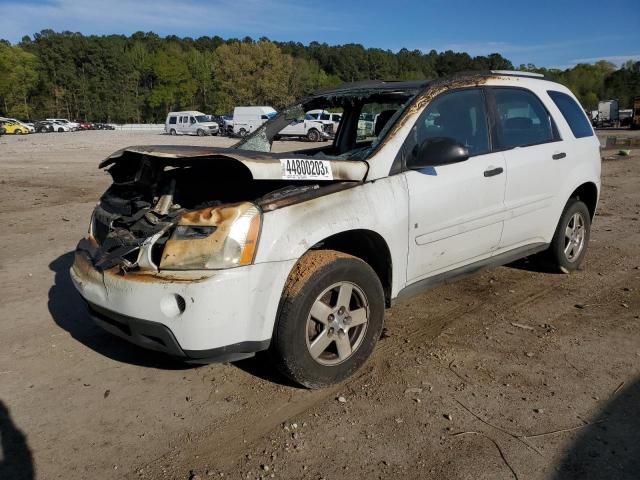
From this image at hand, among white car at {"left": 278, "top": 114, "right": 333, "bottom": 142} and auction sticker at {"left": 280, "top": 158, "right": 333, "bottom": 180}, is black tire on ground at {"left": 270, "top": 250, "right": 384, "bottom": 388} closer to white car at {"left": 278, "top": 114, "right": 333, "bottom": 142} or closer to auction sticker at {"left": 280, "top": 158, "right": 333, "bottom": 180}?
auction sticker at {"left": 280, "top": 158, "right": 333, "bottom": 180}

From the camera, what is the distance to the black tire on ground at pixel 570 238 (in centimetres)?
497

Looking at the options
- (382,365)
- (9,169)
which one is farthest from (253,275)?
(9,169)

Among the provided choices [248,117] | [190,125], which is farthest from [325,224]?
[190,125]

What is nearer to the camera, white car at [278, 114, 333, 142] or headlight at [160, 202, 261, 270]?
headlight at [160, 202, 261, 270]

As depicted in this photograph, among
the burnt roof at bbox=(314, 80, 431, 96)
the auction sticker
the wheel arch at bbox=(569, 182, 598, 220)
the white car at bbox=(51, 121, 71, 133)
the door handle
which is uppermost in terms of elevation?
the burnt roof at bbox=(314, 80, 431, 96)

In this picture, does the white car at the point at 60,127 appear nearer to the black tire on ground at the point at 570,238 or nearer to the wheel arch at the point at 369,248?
the black tire on ground at the point at 570,238

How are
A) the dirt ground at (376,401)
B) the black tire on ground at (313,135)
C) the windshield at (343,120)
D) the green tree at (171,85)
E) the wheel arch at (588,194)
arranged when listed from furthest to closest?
the green tree at (171,85)
the black tire on ground at (313,135)
the wheel arch at (588,194)
the windshield at (343,120)
the dirt ground at (376,401)

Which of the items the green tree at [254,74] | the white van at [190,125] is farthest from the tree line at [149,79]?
the white van at [190,125]

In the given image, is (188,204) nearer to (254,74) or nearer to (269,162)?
(269,162)

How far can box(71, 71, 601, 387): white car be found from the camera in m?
2.77

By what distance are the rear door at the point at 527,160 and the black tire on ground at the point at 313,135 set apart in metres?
28.8

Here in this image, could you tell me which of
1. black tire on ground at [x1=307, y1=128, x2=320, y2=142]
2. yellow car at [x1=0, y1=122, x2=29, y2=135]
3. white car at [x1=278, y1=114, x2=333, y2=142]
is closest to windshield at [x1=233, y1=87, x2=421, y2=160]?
white car at [x1=278, y1=114, x2=333, y2=142]

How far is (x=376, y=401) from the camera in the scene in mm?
3062

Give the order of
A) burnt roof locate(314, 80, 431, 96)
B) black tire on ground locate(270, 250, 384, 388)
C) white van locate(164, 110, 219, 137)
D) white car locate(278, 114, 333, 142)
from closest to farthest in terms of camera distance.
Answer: black tire on ground locate(270, 250, 384, 388) → burnt roof locate(314, 80, 431, 96) → white car locate(278, 114, 333, 142) → white van locate(164, 110, 219, 137)
